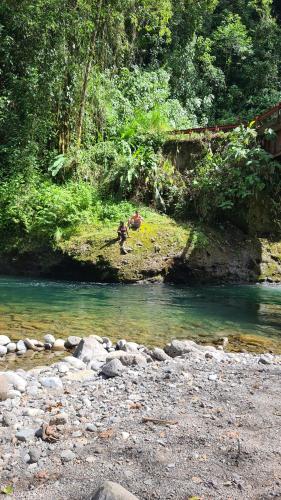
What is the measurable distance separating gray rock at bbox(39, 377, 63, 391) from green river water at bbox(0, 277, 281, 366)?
9.15 feet

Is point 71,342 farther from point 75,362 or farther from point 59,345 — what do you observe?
point 75,362

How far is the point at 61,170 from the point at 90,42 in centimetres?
535

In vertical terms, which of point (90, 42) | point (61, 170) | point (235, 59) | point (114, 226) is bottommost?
point (114, 226)

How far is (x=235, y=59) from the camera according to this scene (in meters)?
29.9

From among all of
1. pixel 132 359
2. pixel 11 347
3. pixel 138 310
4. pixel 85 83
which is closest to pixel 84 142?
pixel 85 83

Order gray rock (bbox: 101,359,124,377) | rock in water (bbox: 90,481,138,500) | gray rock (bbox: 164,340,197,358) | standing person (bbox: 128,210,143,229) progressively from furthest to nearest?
1. standing person (bbox: 128,210,143,229)
2. gray rock (bbox: 164,340,197,358)
3. gray rock (bbox: 101,359,124,377)
4. rock in water (bbox: 90,481,138,500)

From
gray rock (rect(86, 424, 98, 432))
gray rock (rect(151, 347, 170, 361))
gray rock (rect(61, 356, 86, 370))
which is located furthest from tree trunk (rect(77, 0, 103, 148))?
gray rock (rect(86, 424, 98, 432))

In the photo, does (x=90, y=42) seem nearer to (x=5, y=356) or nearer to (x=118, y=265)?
(x=118, y=265)

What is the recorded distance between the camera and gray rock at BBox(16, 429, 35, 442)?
3760mm

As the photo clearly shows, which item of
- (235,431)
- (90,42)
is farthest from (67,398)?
A: (90,42)

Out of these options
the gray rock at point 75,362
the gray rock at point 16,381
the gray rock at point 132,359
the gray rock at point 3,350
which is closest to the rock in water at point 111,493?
the gray rock at point 16,381

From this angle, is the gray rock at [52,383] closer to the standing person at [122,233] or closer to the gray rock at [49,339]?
the gray rock at [49,339]

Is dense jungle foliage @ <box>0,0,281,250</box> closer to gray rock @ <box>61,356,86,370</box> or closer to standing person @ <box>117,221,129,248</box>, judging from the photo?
standing person @ <box>117,221,129,248</box>

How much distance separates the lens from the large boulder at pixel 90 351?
635 centimetres
